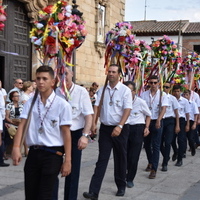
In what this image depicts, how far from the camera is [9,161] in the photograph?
9898mm

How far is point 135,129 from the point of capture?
7969 mm

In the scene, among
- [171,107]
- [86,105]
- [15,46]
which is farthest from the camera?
[15,46]

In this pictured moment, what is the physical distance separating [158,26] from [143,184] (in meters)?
40.7

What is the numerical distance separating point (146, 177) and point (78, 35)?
3.25 meters

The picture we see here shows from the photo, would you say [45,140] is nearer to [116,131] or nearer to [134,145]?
[116,131]

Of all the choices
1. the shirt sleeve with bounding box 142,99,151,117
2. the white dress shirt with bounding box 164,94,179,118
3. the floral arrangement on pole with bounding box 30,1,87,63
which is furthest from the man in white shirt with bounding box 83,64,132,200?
the white dress shirt with bounding box 164,94,179,118

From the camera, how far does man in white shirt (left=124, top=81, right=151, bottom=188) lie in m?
7.71

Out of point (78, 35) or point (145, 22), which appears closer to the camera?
point (78, 35)

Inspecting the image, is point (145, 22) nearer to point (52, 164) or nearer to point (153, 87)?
point (153, 87)

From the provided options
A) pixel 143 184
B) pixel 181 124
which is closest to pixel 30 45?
pixel 181 124

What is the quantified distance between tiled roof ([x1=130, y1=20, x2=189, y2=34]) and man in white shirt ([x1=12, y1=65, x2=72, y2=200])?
4139 centimetres

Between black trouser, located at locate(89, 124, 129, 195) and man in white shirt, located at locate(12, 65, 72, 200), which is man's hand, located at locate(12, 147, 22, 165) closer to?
man in white shirt, located at locate(12, 65, 72, 200)

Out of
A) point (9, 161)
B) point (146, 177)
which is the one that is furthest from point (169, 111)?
point (9, 161)

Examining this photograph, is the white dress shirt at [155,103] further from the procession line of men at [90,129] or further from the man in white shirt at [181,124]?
the man in white shirt at [181,124]
